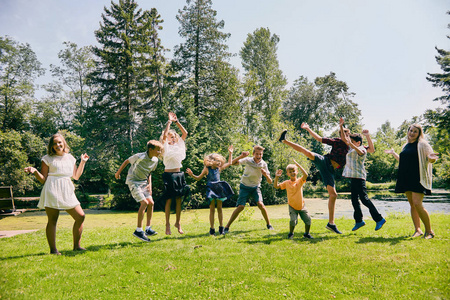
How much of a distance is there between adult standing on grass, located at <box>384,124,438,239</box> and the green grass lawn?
0.51m

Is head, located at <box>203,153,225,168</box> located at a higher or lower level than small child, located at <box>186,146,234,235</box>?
higher

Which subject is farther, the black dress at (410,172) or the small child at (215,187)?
the small child at (215,187)

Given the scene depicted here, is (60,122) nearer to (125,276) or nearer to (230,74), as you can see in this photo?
(230,74)

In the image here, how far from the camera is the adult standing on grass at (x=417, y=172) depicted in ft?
→ 16.6

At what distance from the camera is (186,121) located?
19.6 meters

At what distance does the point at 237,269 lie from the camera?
12.6 ft

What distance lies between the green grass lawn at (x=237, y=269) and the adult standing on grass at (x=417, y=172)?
1.69 ft

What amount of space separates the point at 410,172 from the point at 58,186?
6498 millimetres

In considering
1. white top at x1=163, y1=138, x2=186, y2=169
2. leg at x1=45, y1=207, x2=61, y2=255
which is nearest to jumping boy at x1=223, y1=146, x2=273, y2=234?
white top at x1=163, y1=138, x2=186, y2=169

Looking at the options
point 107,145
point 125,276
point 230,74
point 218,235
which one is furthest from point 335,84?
point 125,276

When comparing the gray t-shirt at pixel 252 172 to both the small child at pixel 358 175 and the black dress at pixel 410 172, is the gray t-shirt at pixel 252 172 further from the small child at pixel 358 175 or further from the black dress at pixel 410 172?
the black dress at pixel 410 172

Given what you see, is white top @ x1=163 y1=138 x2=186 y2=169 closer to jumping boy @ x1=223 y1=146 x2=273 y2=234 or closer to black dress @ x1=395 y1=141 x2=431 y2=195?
jumping boy @ x1=223 y1=146 x2=273 y2=234

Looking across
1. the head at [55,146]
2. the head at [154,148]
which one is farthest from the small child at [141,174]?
the head at [55,146]

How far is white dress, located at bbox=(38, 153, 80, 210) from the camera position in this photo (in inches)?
176
